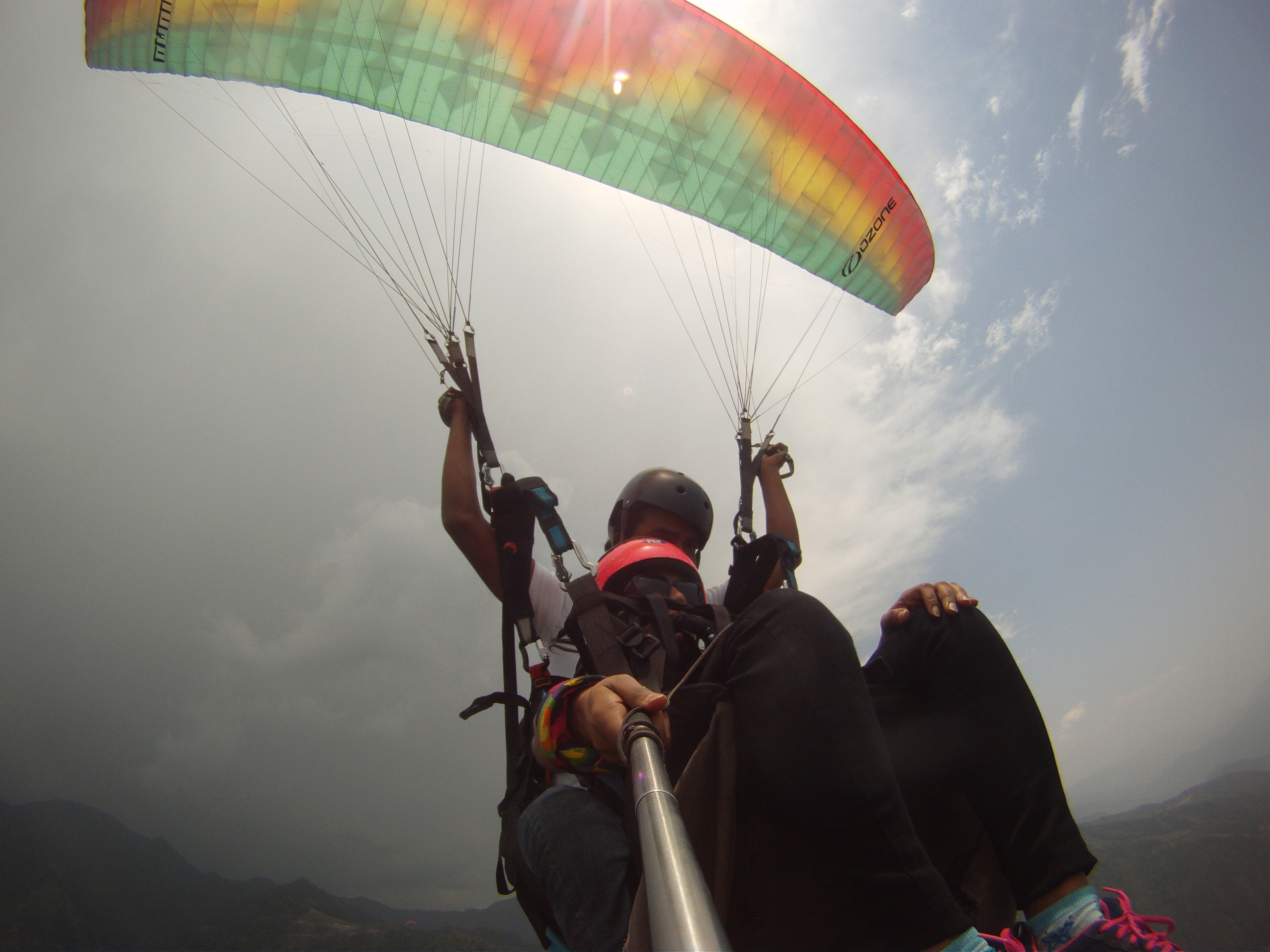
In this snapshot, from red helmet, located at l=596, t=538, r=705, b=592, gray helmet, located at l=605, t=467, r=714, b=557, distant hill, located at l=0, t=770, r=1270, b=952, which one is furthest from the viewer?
distant hill, located at l=0, t=770, r=1270, b=952

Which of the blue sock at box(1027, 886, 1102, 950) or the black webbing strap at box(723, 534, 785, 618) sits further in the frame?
the black webbing strap at box(723, 534, 785, 618)

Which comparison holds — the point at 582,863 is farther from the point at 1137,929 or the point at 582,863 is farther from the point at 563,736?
the point at 1137,929

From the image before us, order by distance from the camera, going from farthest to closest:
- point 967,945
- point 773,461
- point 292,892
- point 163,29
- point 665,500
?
point 292,892 < point 163,29 < point 773,461 < point 665,500 < point 967,945

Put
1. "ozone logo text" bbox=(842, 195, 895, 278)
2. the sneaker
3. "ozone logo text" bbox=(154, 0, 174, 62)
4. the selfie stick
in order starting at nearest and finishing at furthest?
the selfie stick → the sneaker → "ozone logo text" bbox=(154, 0, 174, 62) → "ozone logo text" bbox=(842, 195, 895, 278)

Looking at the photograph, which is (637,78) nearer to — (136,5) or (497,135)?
(497,135)

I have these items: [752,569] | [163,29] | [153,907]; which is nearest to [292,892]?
[153,907]

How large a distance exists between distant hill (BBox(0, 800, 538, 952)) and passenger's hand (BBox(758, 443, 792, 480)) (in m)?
67.1

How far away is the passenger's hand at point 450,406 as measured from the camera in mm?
2770

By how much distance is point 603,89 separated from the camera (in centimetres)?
486

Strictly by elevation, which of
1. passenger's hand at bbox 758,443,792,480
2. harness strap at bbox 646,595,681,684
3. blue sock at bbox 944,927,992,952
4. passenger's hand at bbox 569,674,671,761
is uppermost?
passenger's hand at bbox 758,443,792,480

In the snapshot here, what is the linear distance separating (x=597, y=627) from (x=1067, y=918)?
1.27 meters

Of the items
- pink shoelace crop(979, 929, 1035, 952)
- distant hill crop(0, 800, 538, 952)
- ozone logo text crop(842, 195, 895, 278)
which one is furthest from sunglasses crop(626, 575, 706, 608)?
distant hill crop(0, 800, 538, 952)

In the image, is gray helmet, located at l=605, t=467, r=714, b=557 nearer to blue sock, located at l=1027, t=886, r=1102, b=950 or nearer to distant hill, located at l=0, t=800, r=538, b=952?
blue sock, located at l=1027, t=886, r=1102, b=950

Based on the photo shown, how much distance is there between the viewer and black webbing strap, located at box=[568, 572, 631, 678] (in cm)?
162
